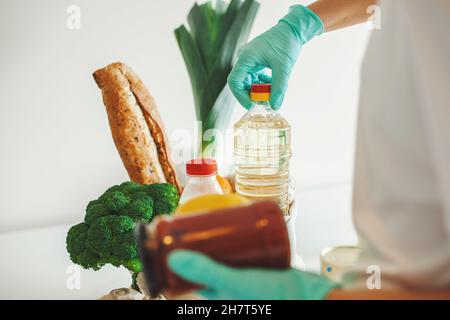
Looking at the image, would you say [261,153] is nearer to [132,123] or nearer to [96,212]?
[132,123]

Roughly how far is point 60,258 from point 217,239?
865 millimetres

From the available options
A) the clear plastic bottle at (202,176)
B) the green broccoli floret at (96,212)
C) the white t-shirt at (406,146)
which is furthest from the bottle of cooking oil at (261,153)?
the white t-shirt at (406,146)

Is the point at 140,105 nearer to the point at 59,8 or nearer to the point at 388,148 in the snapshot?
the point at 59,8

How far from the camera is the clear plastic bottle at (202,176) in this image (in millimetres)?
846

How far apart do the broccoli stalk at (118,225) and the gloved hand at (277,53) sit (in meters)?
0.24

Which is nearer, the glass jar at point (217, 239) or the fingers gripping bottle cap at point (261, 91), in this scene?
the glass jar at point (217, 239)

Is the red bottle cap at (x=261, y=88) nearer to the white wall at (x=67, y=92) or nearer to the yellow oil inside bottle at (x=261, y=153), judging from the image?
the yellow oil inside bottle at (x=261, y=153)

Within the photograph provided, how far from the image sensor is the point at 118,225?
0.85 m

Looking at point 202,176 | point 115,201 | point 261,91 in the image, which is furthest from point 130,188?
point 261,91

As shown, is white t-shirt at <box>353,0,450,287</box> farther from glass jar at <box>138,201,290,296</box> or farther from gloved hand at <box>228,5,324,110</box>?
gloved hand at <box>228,5,324,110</box>

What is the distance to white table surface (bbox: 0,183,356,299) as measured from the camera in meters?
1.06

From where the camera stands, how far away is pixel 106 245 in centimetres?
84

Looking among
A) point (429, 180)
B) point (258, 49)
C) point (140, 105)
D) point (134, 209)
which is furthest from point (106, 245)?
point (429, 180)

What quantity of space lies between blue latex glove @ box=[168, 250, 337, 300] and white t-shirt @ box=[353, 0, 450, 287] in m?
0.08
